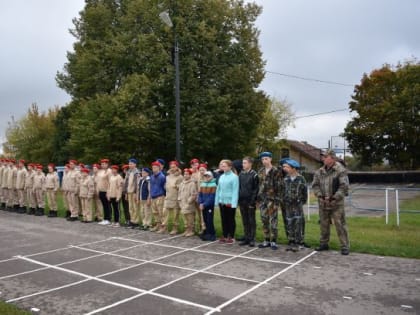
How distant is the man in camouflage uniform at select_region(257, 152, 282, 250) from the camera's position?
8.58 meters

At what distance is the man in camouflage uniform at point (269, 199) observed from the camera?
858cm

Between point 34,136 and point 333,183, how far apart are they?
1551 inches

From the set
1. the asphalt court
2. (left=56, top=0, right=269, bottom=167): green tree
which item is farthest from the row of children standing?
(left=56, top=0, right=269, bottom=167): green tree

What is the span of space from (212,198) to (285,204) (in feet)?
6.52

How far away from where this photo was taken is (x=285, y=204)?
8.51m

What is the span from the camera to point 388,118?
34.7 meters

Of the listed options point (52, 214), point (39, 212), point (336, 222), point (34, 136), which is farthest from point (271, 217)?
point (34, 136)

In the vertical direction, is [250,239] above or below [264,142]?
below

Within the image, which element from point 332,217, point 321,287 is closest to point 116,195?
point 332,217

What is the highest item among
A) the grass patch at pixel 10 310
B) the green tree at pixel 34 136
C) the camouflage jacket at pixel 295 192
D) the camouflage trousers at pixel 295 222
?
the green tree at pixel 34 136

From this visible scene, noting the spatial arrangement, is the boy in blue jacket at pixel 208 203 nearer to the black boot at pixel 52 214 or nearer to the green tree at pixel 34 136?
the black boot at pixel 52 214

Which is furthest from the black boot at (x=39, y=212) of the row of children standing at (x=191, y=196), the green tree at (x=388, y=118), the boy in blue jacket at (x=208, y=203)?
the green tree at (x=388, y=118)

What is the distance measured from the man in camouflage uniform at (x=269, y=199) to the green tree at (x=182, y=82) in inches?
A: 465

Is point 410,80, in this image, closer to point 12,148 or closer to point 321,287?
point 321,287
